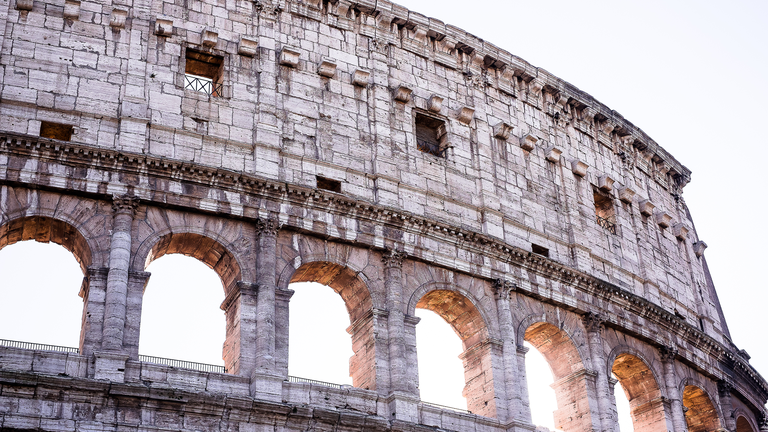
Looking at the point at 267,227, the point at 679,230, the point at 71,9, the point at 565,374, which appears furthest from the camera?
the point at 679,230

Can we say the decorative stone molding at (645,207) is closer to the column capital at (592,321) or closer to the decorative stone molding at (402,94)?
the column capital at (592,321)

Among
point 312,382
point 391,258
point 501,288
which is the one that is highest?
point 391,258

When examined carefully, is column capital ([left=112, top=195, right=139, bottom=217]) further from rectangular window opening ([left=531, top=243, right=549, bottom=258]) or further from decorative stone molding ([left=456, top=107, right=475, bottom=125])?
rectangular window opening ([left=531, top=243, right=549, bottom=258])

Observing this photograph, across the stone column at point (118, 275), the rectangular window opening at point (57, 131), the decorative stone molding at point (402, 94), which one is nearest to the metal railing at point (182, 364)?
the stone column at point (118, 275)

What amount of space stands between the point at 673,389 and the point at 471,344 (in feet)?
19.7

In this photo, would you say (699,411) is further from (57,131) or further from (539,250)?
(57,131)

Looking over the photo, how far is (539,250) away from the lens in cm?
2528

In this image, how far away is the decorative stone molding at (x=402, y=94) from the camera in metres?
24.7

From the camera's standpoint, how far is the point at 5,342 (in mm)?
17844

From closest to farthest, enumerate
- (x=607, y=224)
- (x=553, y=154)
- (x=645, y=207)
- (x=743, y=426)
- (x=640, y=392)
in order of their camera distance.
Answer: (x=640, y=392) < (x=553, y=154) < (x=607, y=224) < (x=743, y=426) < (x=645, y=207)

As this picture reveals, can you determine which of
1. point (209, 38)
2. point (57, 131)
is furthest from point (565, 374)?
point (57, 131)

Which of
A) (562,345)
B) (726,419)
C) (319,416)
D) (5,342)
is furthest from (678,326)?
A: (5,342)

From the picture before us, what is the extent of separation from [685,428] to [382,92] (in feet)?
35.1

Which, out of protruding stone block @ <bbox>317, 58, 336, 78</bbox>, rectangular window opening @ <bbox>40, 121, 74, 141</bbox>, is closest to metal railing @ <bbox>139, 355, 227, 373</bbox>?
rectangular window opening @ <bbox>40, 121, 74, 141</bbox>
